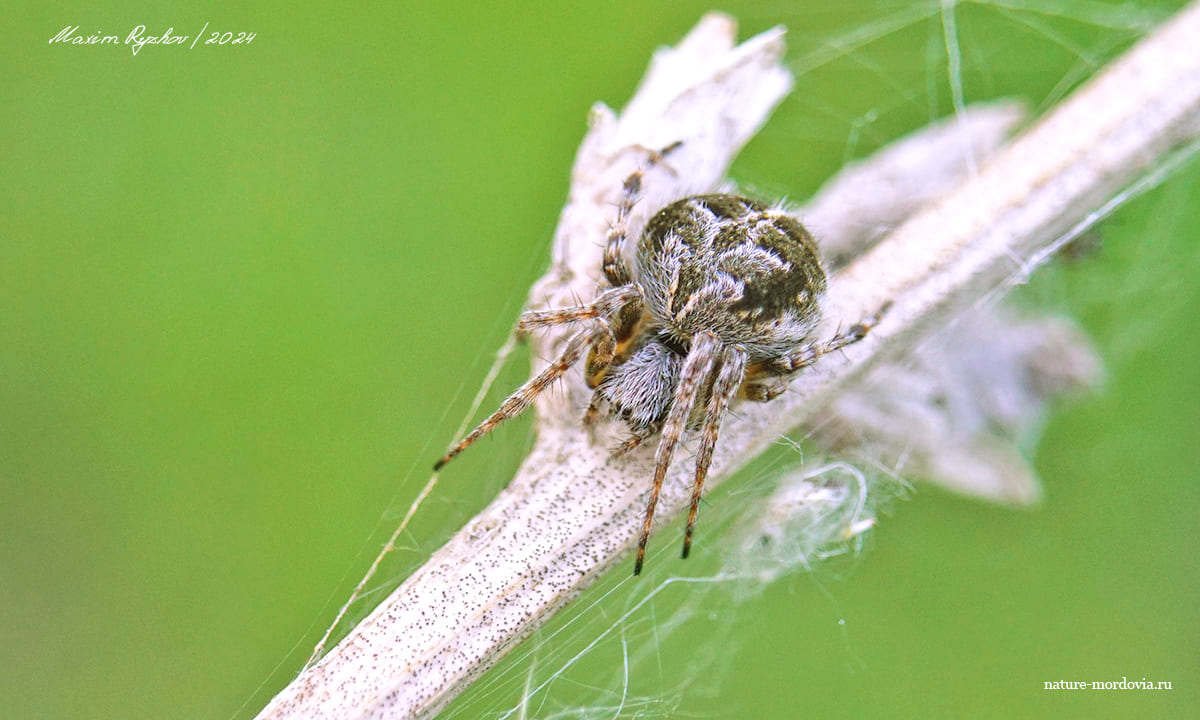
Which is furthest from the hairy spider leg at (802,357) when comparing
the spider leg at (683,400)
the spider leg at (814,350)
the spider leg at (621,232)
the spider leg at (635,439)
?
the spider leg at (621,232)

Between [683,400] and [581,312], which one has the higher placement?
[581,312]

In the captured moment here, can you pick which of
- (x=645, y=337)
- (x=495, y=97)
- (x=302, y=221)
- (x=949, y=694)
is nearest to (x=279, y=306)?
(x=302, y=221)

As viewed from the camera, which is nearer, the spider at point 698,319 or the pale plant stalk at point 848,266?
the pale plant stalk at point 848,266

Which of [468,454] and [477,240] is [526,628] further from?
[477,240]

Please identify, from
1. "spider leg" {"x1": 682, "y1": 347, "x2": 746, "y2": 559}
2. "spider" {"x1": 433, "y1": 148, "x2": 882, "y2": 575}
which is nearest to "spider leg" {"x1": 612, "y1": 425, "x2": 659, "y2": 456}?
"spider" {"x1": 433, "y1": 148, "x2": 882, "y2": 575}

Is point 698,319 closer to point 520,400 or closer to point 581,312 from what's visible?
point 581,312

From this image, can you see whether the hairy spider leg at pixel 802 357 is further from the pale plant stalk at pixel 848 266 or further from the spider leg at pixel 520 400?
the spider leg at pixel 520 400

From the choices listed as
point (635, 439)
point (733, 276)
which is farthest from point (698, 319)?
point (635, 439)
